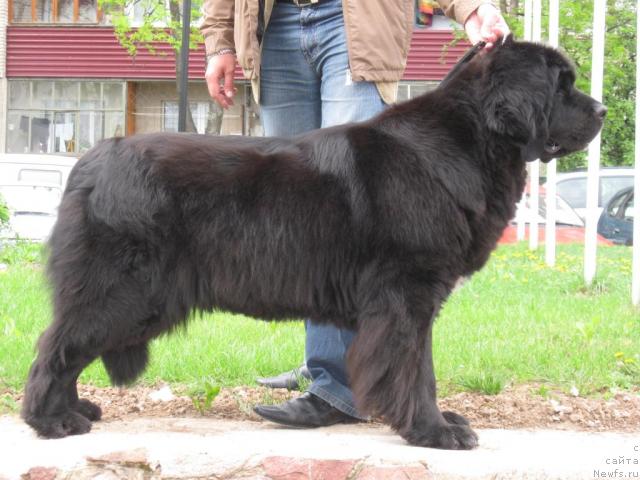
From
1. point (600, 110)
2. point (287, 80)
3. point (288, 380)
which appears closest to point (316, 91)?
point (287, 80)

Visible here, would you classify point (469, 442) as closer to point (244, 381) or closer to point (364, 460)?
point (364, 460)

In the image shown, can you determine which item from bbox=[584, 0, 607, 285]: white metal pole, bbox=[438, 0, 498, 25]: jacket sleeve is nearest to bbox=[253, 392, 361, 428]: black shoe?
bbox=[438, 0, 498, 25]: jacket sleeve

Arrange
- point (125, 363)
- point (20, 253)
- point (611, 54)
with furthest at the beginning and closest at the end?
point (611, 54), point (20, 253), point (125, 363)

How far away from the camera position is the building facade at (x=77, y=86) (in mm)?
24609

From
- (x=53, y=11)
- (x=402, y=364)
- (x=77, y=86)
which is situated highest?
(x=53, y=11)

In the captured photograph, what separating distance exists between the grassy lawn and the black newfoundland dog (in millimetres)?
291

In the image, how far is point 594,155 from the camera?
764 cm

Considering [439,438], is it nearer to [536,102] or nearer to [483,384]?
[483,384]

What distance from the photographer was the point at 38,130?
2536 cm

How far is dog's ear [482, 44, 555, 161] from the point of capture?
321 centimetres

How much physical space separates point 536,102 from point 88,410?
237 centimetres

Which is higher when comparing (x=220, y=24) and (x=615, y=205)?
(x=220, y=24)

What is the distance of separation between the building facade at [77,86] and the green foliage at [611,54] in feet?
19.0

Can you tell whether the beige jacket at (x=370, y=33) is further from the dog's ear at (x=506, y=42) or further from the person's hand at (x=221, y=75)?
the dog's ear at (x=506, y=42)
